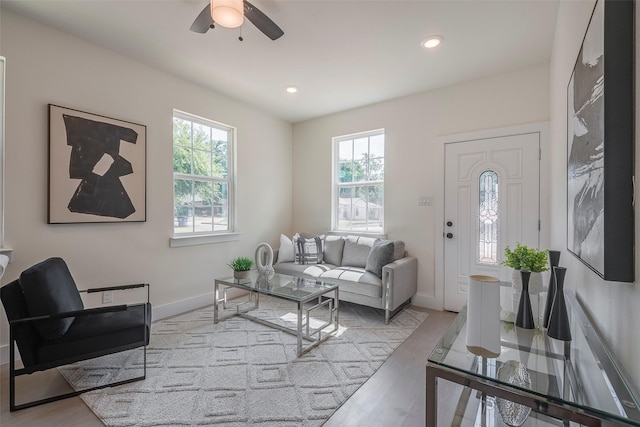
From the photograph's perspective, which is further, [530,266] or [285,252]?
[285,252]

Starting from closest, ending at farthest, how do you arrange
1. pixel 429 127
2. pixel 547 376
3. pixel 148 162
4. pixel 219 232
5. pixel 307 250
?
pixel 547 376, pixel 148 162, pixel 429 127, pixel 219 232, pixel 307 250

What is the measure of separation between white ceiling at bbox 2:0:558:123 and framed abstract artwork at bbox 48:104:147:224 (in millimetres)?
770

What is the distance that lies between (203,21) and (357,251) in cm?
290

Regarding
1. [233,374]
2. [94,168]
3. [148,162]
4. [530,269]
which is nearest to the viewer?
[530,269]

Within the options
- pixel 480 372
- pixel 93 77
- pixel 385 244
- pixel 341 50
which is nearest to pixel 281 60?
pixel 341 50

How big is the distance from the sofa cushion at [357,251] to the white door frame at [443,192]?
0.82m

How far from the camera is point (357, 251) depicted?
150 inches

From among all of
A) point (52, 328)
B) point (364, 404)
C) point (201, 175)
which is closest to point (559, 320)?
point (364, 404)

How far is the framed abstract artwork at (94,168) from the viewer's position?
2.40 m

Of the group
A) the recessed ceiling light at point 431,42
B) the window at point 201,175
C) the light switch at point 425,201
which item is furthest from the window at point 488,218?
the window at point 201,175

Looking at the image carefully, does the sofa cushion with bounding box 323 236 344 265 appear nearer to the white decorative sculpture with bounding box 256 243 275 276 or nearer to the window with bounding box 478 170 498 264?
the white decorative sculpture with bounding box 256 243 275 276

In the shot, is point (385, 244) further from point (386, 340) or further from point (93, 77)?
point (93, 77)

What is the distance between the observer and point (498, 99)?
10.3ft

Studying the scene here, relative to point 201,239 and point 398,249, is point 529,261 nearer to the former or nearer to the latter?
point 398,249
